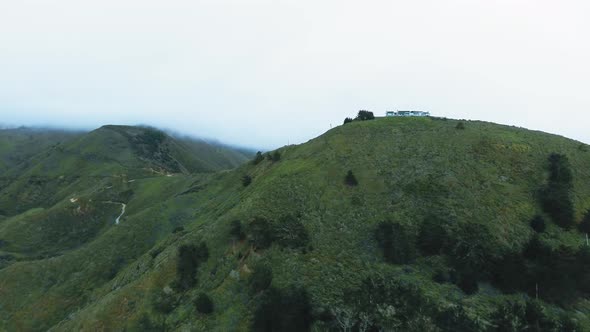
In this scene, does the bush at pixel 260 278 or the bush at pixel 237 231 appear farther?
the bush at pixel 237 231

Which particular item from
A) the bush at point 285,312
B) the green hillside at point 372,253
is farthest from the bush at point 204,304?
the bush at point 285,312

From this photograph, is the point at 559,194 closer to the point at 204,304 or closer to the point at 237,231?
the point at 237,231

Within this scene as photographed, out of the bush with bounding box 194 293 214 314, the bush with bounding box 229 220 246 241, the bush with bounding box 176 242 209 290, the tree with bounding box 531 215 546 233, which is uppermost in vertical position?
the tree with bounding box 531 215 546 233

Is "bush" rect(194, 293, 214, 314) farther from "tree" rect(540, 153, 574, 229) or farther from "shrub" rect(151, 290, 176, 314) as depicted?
"tree" rect(540, 153, 574, 229)

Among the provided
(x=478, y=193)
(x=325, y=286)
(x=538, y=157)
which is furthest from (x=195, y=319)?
(x=538, y=157)

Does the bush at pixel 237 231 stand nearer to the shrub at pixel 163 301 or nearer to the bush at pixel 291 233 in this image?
the bush at pixel 291 233

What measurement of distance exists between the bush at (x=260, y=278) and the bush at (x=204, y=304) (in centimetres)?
543

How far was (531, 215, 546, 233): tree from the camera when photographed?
5934 cm

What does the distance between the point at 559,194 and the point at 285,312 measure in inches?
1835

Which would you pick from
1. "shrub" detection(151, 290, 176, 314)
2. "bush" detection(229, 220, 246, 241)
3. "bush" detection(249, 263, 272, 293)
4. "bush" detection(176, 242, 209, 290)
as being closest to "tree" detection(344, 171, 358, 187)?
"bush" detection(229, 220, 246, 241)

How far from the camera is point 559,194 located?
208ft

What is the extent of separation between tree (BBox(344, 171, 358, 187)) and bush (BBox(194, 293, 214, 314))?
29.9 m

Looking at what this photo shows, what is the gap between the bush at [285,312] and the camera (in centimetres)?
4534

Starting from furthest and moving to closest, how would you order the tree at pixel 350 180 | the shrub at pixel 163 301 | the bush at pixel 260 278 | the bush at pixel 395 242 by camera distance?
the tree at pixel 350 180
the bush at pixel 395 242
the shrub at pixel 163 301
the bush at pixel 260 278
